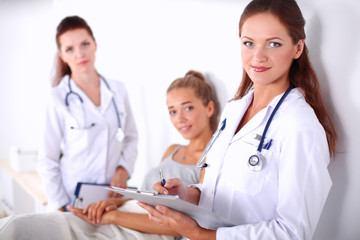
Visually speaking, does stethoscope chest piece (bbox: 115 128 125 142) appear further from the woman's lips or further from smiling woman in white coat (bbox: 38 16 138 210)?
the woman's lips

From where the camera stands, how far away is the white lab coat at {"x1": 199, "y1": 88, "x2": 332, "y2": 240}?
1.02m

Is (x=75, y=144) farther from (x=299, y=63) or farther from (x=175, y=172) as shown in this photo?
(x=299, y=63)

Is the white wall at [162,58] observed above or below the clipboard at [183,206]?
above

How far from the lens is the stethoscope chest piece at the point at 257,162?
1101 mm

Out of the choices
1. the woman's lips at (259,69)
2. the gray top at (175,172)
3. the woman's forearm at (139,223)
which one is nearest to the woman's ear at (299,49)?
the woman's lips at (259,69)

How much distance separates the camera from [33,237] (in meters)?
1.35

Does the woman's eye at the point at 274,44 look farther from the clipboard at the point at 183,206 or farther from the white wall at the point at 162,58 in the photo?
the clipboard at the point at 183,206

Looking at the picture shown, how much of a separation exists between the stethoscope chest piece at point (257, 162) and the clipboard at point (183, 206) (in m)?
0.18

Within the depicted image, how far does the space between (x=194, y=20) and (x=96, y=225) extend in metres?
1.23

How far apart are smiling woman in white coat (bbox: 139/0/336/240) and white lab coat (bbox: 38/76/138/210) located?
3.30 feet

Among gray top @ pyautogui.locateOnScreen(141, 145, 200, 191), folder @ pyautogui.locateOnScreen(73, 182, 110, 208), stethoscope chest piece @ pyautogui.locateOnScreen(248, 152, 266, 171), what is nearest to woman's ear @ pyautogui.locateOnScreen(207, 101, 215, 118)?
gray top @ pyautogui.locateOnScreen(141, 145, 200, 191)

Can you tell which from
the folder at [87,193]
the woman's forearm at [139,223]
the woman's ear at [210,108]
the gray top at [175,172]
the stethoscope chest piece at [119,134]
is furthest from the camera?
the stethoscope chest piece at [119,134]

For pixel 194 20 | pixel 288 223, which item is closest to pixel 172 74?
pixel 194 20

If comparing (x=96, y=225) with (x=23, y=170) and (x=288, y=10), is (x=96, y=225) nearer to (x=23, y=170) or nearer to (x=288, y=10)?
(x=288, y=10)
